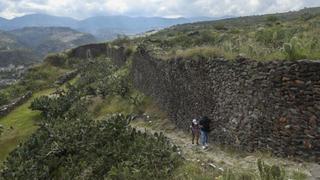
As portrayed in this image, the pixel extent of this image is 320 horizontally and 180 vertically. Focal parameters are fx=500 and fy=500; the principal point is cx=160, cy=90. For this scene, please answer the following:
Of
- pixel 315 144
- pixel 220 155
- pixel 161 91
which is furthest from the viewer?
pixel 161 91

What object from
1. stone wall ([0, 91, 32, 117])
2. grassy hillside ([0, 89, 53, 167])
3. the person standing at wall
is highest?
the person standing at wall

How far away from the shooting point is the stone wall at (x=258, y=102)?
1284 cm

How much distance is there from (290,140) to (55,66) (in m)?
59.8

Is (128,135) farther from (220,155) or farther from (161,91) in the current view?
(161,91)

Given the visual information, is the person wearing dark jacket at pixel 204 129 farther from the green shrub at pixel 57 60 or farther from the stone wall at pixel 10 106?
the green shrub at pixel 57 60

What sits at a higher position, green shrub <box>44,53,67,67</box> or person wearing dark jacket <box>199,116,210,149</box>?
person wearing dark jacket <box>199,116,210,149</box>

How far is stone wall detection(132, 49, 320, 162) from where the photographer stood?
1284 centimetres

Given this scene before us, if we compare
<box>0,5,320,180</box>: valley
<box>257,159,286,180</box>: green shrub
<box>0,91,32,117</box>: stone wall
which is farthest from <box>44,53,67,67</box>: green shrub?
<box>257,159,286,180</box>: green shrub

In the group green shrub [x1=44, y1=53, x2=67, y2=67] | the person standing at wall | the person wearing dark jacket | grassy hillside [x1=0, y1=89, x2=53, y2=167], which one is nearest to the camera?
the person wearing dark jacket

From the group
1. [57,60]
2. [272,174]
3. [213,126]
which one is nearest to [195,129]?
[213,126]

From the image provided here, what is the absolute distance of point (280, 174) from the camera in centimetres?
1073

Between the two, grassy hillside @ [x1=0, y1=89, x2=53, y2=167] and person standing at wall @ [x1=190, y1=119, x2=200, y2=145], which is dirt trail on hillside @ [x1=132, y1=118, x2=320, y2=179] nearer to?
person standing at wall @ [x1=190, y1=119, x2=200, y2=145]

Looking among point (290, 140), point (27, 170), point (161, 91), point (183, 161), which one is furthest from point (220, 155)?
point (161, 91)

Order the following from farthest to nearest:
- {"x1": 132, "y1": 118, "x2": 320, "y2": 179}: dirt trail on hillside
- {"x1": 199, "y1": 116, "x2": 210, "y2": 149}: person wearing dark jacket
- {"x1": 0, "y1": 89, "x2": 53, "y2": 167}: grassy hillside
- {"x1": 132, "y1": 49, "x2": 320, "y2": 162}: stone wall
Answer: {"x1": 0, "y1": 89, "x2": 53, "y2": 167}: grassy hillside
{"x1": 199, "y1": 116, "x2": 210, "y2": 149}: person wearing dark jacket
{"x1": 132, "y1": 49, "x2": 320, "y2": 162}: stone wall
{"x1": 132, "y1": 118, "x2": 320, "y2": 179}: dirt trail on hillside
